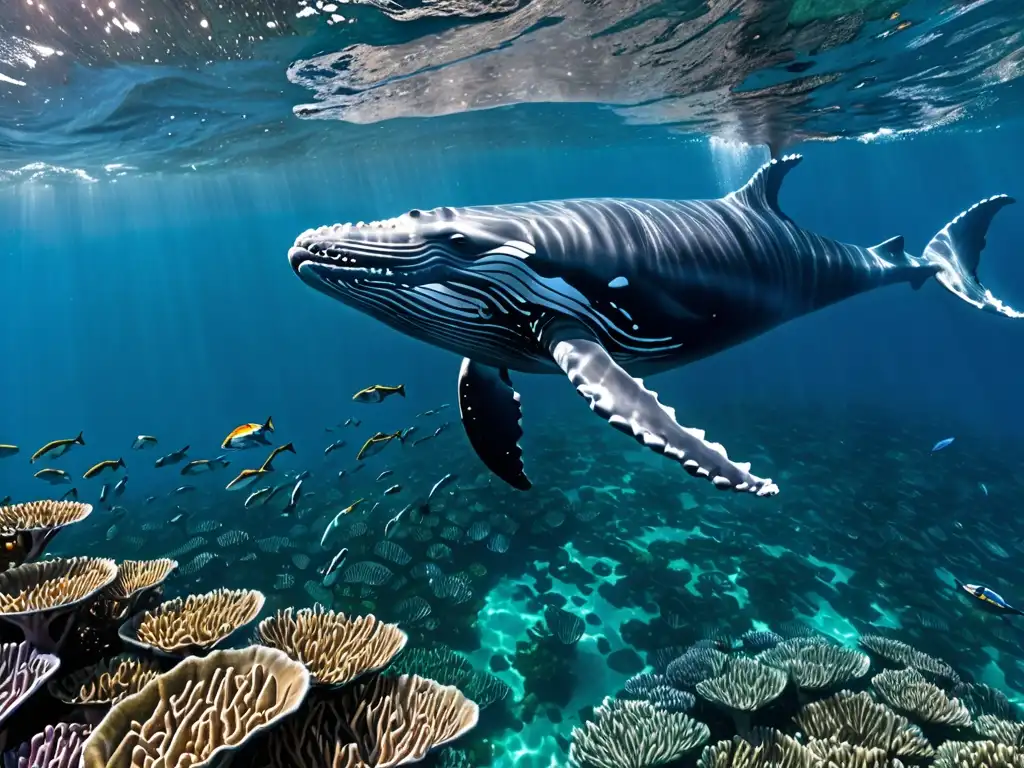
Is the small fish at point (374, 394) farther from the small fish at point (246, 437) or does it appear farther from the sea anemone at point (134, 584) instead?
the sea anemone at point (134, 584)

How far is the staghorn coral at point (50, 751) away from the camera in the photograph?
10.7 feet

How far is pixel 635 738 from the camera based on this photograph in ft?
18.6

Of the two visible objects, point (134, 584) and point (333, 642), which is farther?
point (134, 584)

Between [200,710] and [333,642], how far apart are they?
1.37 meters

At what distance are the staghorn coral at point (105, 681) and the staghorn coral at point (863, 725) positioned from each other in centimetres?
585

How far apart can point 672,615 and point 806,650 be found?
282 cm

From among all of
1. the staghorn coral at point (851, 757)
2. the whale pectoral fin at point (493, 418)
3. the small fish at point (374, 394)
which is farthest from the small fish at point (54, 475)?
the staghorn coral at point (851, 757)

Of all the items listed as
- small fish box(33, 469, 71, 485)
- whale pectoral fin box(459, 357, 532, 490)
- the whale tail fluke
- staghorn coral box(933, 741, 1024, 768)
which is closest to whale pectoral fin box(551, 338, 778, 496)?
whale pectoral fin box(459, 357, 532, 490)

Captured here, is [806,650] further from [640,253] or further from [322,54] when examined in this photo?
[322,54]

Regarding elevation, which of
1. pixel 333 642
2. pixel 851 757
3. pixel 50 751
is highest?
pixel 50 751

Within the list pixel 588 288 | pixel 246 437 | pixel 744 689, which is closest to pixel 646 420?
pixel 588 288

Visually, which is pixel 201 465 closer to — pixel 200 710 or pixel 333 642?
pixel 333 642

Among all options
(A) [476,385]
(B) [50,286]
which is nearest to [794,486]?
(A) [476,385]

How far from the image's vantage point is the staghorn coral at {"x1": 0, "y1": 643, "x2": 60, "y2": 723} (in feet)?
11.6
